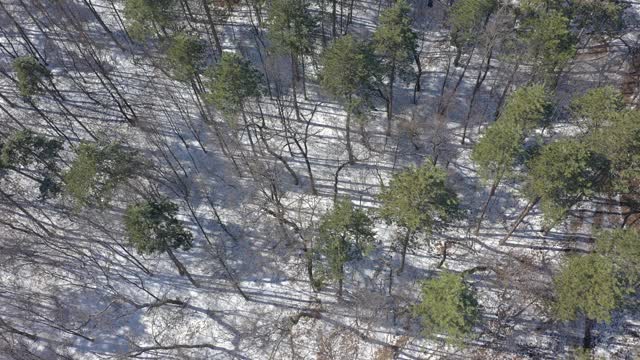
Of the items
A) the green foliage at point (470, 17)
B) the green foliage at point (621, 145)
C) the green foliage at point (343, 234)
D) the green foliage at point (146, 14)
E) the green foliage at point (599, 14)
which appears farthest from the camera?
the green foliage at point (599, 14)

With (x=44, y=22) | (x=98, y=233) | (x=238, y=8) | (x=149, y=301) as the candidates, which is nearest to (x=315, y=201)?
(x=149, y=301)

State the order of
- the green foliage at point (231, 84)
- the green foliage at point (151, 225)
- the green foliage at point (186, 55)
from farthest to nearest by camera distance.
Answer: the green foliage at point (186, 55) < the green foliage at point (231, 84) < the green foliage at point (151, 225)

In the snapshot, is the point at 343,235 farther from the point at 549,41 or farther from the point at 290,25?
the point at 549,41

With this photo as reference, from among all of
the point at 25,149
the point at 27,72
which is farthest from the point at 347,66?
the point at 27,72

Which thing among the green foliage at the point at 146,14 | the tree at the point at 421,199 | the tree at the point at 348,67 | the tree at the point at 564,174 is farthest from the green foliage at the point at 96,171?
the tree at the point at 564,174

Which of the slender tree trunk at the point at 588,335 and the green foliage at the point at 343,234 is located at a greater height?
the green foliage at the point at 343,234

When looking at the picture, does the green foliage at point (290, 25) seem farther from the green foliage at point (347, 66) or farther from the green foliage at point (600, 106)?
the green foliage at point (600, 106)

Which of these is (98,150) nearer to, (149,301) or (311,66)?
(149,301)
